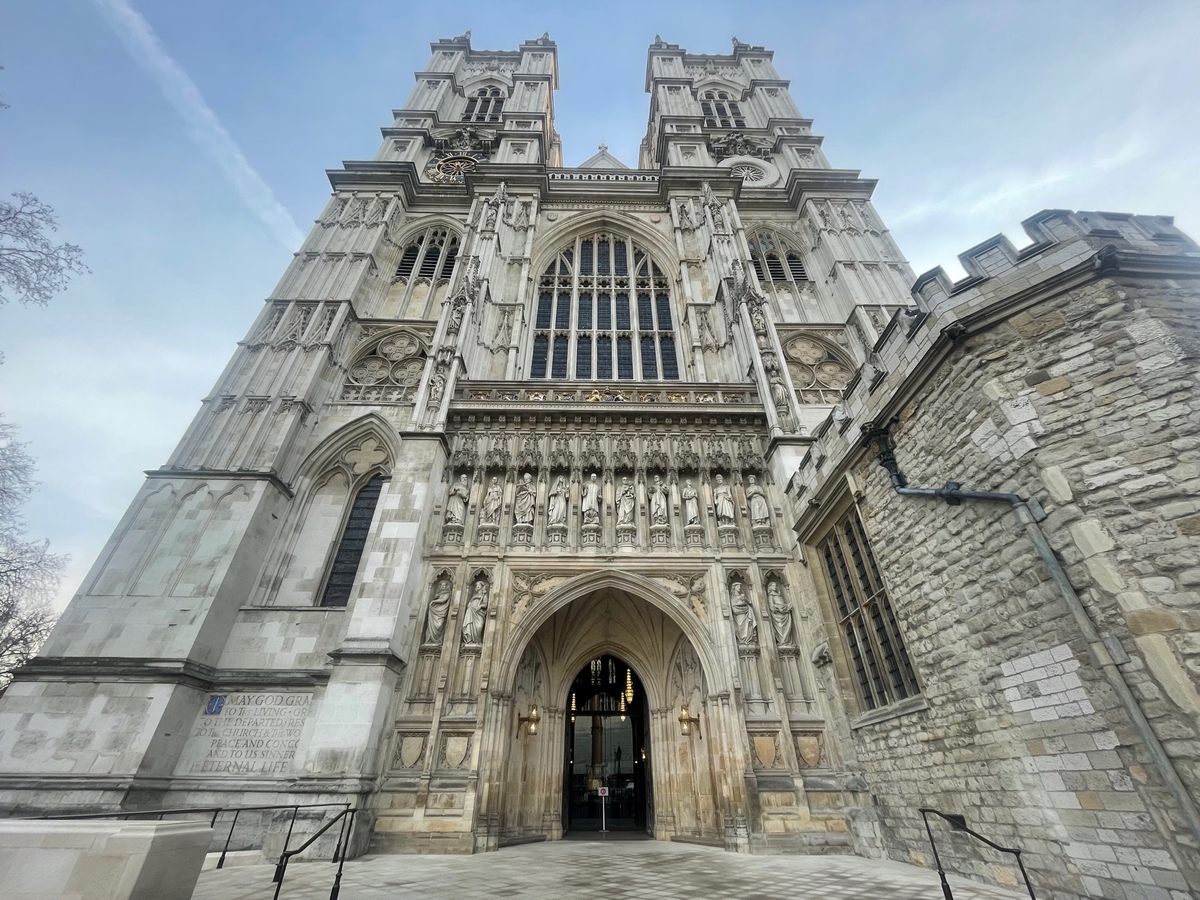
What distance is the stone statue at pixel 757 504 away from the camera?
11.5m

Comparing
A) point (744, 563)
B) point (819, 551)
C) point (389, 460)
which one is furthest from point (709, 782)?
point (389, 460)

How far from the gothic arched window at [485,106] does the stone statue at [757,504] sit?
26.6 m

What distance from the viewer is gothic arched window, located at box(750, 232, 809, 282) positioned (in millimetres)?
20625

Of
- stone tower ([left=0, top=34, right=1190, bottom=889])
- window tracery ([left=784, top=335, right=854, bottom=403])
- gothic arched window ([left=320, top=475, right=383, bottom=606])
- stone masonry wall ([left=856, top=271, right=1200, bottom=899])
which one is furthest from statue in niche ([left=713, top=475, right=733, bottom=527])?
gothic arched window ([left=320, top=475, right=383, bottom=606])

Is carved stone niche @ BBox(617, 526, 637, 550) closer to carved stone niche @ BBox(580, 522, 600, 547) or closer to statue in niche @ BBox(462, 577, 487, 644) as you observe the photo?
carved stone niche @ BBox(580, 522, 600, 547)

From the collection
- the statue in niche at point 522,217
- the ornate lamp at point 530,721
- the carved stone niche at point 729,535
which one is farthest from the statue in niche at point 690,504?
the statue in niche at point 522,217

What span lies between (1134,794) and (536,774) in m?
9.95

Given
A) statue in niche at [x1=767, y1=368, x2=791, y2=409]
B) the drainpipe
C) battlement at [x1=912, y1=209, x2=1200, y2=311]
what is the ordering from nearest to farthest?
1. the drainpipe
2. battlement at [x1=912, y1=209, x2=1200, y2=311]
3. statue in niche at [x1=767, y1=368, x2=791, y2=409]

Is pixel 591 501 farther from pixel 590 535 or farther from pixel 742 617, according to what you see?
pixel 742 617

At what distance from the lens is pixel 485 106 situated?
29.8 m

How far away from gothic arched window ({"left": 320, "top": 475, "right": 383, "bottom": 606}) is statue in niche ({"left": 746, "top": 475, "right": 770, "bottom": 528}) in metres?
9.01

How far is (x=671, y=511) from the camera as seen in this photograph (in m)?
11.8

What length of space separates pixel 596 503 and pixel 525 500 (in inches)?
64.8

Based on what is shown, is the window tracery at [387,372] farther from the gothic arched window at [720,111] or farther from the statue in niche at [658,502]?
the gothic arched window at [720,111]
